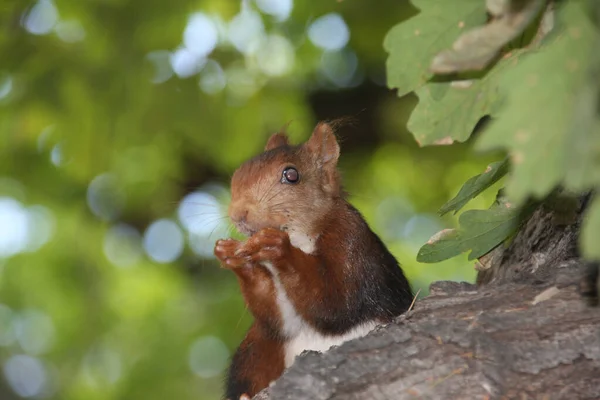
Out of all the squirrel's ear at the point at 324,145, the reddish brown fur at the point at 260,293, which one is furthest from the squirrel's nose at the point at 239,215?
the squirrel's ear at the point at 324,145

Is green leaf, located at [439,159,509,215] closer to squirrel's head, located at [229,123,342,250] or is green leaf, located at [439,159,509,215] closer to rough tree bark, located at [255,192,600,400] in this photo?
rough tree bark, located at [255,192,600,400]

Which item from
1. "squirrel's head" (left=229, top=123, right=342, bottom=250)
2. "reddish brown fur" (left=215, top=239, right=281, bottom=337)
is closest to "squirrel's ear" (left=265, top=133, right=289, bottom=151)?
"squirrel's head" (left=229, top=123, right=342, bottom=250)

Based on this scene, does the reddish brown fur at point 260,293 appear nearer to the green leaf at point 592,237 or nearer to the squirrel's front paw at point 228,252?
the squirrel's front paw at point 228,252

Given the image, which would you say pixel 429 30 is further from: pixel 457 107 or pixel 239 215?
pixel 239 215

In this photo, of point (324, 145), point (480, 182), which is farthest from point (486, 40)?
point (324, 145)

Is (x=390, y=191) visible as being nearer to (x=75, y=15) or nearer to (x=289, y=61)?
(x=289, y=61)

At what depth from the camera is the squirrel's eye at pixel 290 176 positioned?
3.13m

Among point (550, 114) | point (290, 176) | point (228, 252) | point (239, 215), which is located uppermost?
point (290, 176)

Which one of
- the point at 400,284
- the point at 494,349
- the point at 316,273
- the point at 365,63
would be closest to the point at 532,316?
the point at 494,349

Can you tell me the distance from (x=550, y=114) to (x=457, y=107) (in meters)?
0.47

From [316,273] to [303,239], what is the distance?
250mm

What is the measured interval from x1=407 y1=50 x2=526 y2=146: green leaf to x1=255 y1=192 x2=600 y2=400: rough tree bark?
0.50 meters

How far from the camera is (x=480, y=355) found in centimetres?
190

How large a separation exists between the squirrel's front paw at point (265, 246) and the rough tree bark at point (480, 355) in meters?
0.67
